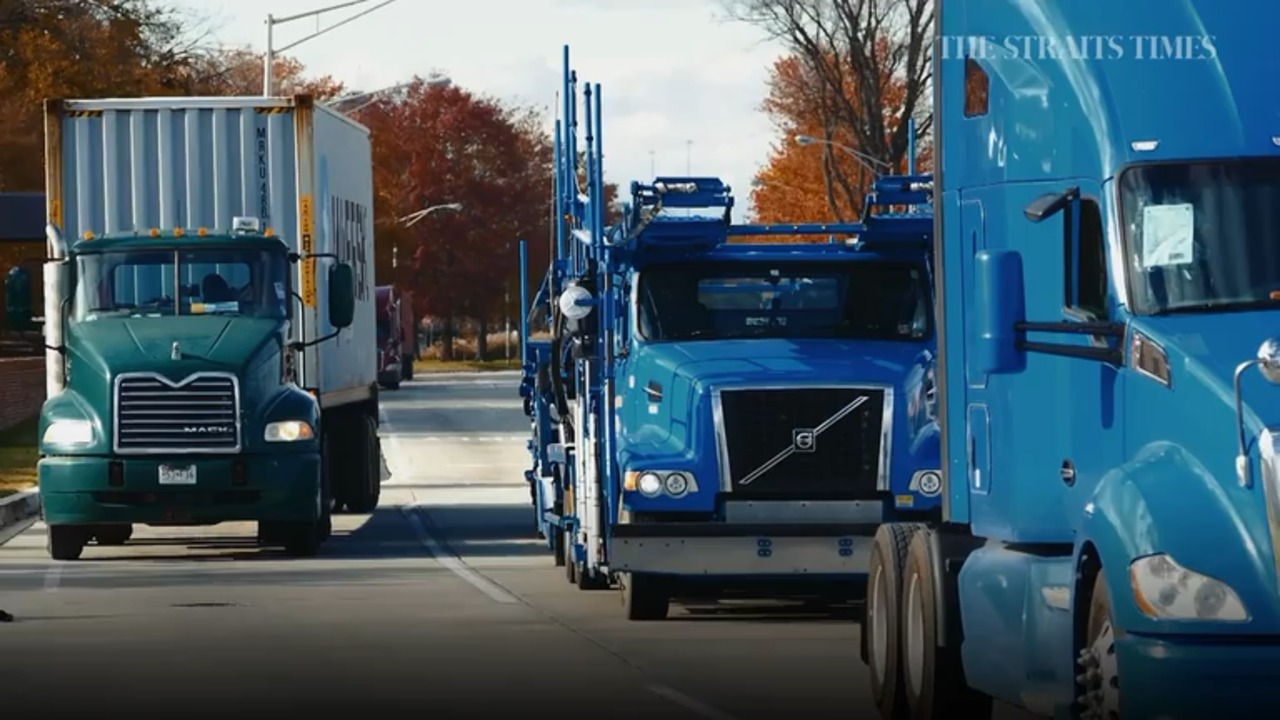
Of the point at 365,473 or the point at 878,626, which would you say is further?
the point at 365,473

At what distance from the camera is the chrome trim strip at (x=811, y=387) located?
18.9 meters

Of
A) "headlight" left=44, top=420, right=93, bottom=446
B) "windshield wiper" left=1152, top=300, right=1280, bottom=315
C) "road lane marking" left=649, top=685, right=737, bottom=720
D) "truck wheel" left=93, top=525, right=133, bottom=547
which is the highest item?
"windshield wiper" left=1152, top=300, right=1280, bottom=315

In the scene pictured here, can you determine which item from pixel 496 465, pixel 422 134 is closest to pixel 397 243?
pixel 422 134

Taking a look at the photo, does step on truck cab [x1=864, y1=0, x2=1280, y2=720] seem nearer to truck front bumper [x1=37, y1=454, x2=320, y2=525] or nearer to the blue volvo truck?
the blue volvo truck

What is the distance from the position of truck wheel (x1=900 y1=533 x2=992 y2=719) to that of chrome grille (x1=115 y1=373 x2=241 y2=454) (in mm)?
13028

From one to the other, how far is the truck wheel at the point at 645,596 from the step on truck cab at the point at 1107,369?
599 centimetres

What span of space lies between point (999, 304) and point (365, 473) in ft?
70.7

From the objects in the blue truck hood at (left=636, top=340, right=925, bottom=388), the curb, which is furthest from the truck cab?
the blue truck hood at (left=636, top=340, right=925, bottom=388)

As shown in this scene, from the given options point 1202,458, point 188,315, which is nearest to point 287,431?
point 188,315

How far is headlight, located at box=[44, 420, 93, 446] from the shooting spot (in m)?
25.2

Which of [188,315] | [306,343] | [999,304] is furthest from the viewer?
[306,343]

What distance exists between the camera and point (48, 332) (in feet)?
86.0

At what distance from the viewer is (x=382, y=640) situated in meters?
18.1

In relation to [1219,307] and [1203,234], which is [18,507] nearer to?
[1203,234]
